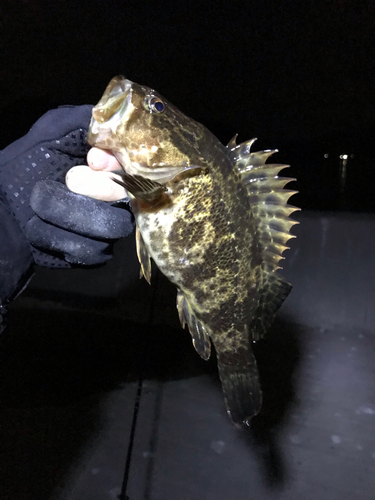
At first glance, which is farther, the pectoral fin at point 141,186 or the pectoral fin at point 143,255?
the pectoral fin at point 143,255

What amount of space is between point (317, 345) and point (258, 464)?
78 centimetres

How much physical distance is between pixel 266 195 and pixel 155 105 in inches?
13.6

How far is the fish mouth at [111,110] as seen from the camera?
2.14ft

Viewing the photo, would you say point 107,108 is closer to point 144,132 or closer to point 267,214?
point 144,132

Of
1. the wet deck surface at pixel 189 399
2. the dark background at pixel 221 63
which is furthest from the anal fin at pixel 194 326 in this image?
the dark background at pixel 221 63

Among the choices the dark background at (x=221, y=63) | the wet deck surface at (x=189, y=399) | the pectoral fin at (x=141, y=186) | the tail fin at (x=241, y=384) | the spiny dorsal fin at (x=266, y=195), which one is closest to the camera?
the pectoral fin at (x=141, y=186)

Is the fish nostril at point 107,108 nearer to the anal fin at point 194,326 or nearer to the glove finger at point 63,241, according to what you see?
the glove finger at point 63,241

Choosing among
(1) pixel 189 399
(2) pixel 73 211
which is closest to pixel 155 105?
(2) pixel 73 211

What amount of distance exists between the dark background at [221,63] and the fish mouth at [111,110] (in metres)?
1.55

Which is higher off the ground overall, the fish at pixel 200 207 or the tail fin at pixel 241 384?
the fish at pixel 200 207

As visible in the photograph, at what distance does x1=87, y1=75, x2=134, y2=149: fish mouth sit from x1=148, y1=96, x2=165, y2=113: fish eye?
0.04 m

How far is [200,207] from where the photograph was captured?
72cm

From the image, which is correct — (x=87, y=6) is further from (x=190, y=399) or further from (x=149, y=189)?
(x=190, y=399)

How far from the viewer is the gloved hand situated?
777 millimetres
